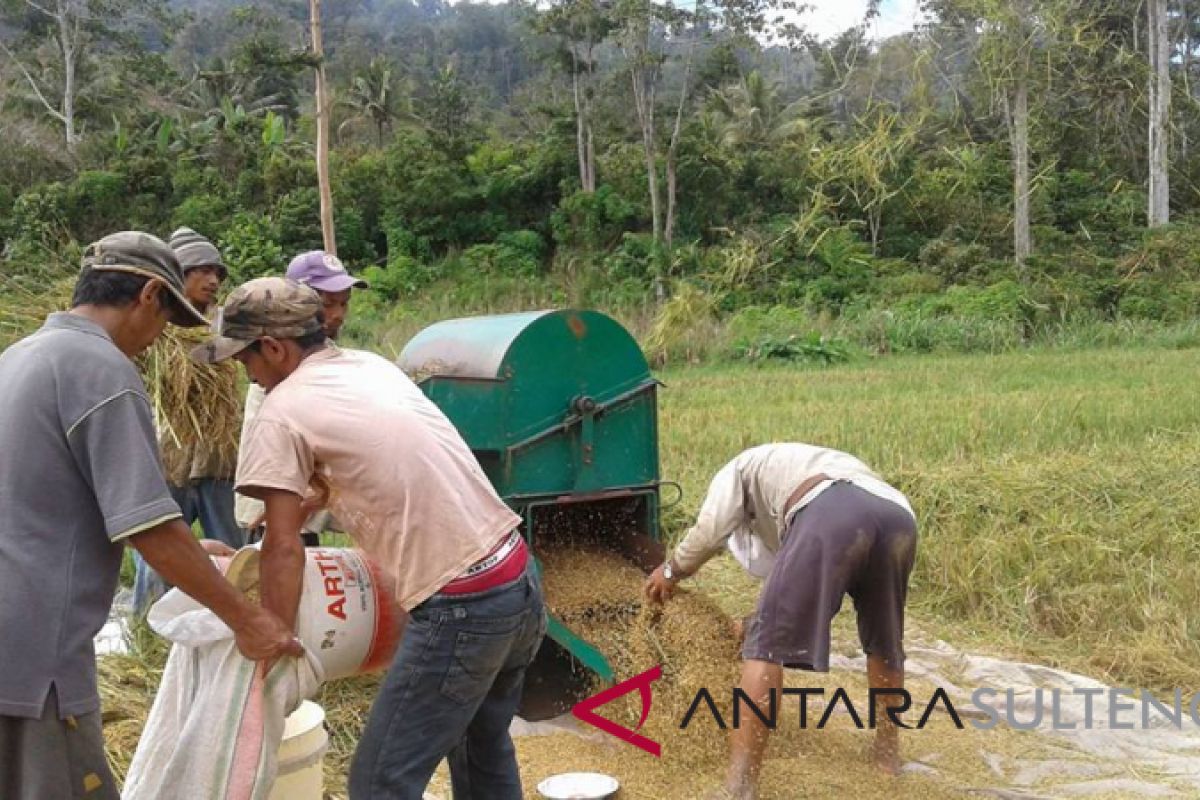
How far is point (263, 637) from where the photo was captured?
2.53 m

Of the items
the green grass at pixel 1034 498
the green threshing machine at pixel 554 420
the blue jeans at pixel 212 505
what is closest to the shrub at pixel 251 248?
the green grass at pixel 1034 498

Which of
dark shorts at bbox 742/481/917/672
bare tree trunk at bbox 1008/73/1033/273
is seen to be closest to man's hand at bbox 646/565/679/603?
dark shorts at bbox 742/481/917/672

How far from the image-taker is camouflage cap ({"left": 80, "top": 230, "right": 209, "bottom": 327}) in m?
2.43

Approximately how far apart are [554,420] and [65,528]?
8.43 feet

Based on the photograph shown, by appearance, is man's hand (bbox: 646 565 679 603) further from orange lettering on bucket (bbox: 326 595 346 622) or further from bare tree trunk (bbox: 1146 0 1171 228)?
bare tree trunk (bbox: 1146 0 1171 228)

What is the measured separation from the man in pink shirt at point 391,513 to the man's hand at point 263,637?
62mm

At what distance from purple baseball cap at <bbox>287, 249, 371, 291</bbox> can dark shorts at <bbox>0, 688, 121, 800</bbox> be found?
2104 millimetres

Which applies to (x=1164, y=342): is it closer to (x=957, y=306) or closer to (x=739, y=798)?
(x=957, y=306)

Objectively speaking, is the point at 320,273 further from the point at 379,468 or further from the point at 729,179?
the point at 729,179

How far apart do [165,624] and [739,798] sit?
1976mm

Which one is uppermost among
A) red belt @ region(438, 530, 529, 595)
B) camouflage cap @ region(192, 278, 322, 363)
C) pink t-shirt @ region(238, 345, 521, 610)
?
camouflage cap @ region(192, 278, 322, 363)

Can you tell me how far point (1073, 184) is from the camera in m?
28.8

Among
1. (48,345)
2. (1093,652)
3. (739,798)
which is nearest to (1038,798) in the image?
(739,798)

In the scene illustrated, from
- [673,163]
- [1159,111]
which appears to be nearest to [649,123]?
[673,163]
